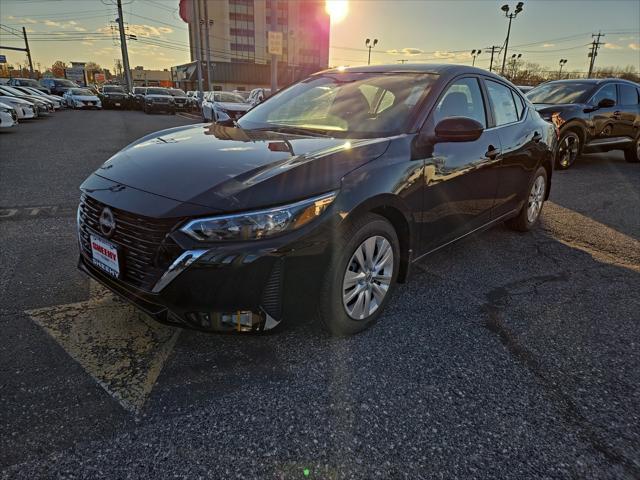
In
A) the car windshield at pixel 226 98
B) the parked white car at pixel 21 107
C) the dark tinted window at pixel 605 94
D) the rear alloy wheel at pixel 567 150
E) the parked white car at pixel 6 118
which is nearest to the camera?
the rear alloy wheel at pixel 567 150

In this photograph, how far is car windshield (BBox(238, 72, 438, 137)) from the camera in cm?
296

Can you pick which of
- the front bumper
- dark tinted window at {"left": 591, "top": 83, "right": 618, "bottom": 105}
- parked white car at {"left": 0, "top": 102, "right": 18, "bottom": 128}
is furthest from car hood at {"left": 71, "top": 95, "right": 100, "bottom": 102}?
the front bumper

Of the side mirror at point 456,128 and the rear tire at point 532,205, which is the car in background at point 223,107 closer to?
the rear tire at point 532,205

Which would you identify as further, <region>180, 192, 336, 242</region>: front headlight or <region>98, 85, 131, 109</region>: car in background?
<region>98, 85, 131, 109</region>: car in background

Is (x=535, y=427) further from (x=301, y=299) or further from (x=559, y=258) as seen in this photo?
(x=559, y=258)

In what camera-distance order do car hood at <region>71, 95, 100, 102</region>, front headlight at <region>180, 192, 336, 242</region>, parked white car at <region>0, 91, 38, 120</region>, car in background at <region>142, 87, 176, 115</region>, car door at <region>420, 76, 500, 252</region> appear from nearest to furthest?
front headlight at <region>180, 192, 336, 242</region>
car door at <region>420, 76, 500, 252</region>
parked white car at <region>0, 91, 38, 120</region>
car in background at <region>142, 87, 176, 115</region>
car hood at <region>71, 95, 100, 102</region>

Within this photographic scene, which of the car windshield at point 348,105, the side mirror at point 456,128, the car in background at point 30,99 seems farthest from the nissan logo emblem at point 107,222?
the car in background at point 30,99

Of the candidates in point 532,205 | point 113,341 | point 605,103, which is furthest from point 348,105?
point 605,103

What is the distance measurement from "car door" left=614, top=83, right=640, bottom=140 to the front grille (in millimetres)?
10242

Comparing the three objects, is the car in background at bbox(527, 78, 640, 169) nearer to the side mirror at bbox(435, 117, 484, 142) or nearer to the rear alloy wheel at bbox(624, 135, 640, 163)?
the rear alloy wheel at bbox(624, 135, 640, 163)

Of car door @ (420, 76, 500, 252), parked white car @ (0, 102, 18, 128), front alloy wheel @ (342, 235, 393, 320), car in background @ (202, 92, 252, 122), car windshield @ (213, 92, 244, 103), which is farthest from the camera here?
car windshield @ (213, 92, 244, 103)

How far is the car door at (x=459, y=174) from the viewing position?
9.60 feet

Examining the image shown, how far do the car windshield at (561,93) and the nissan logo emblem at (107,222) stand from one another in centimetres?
900

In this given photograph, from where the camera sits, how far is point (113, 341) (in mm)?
2537
